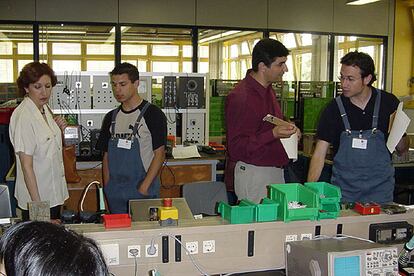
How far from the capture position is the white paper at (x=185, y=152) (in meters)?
4.04

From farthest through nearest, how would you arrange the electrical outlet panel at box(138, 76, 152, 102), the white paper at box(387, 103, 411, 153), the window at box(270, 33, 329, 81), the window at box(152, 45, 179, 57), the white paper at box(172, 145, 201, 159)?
the window at box(270, 33, 329, 81), the window at box(152, 45, 179, 57), the electrical outlet panel at box(138, 76, 152, 102), the white paper at box(172, 145, 201, 159), the white paper at box(387, 103, 411, 153)

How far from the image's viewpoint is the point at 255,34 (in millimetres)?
7082

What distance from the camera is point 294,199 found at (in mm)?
1892

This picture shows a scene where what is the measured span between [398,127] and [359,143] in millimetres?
203

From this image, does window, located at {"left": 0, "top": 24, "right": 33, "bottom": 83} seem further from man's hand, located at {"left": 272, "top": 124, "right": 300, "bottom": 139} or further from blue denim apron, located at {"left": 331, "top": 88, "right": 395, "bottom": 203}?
blue denim apron, located at {"left": 331, "top": 88, "right": 395, "bottom": 203}

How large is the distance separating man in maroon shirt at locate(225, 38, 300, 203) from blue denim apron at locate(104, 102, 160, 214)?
0.59 meters

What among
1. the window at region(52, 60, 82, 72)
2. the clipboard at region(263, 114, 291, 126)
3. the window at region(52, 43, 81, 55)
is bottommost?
the clipboard at region(263, 114, 291, 126)

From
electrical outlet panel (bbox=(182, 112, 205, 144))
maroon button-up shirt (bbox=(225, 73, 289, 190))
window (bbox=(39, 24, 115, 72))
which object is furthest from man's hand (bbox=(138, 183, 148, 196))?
window (bbox=(39, 24, 115, 72))

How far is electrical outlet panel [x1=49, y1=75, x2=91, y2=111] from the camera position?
4168mm

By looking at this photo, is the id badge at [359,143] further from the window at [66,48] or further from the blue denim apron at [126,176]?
the window at [66,48]

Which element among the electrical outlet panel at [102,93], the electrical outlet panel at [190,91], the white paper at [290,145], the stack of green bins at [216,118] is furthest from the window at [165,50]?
the white paper at [290,145]

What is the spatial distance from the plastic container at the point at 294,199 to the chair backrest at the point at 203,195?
3.17 feet

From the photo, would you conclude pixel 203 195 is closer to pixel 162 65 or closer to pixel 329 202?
pixel 329 202

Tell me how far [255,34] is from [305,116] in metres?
1.44
